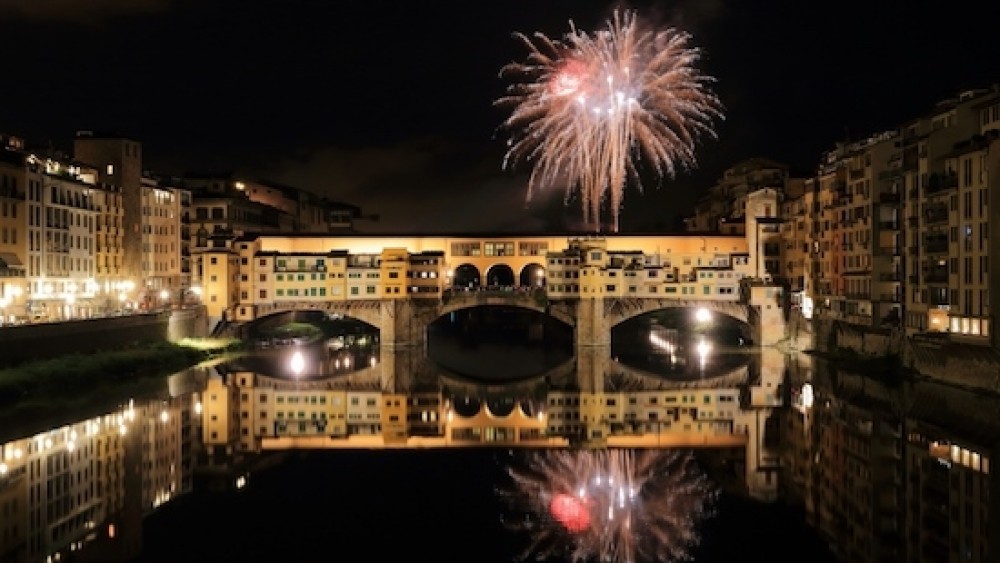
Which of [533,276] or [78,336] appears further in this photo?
[533,276]

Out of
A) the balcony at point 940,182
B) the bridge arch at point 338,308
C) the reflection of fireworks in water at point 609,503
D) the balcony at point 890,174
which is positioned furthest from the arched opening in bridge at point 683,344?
the reflection of fireworks in water at point 609,503

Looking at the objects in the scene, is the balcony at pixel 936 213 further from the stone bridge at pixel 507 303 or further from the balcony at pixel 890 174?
the stone bridge at pixel 507 303

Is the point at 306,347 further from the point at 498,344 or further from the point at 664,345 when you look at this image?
the point at 664,345

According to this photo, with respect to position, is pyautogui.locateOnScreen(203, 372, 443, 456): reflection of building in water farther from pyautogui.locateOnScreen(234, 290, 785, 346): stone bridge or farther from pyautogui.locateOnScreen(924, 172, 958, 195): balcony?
pyautogui.locateOnScreen(924, 172, 958, 195): balcony

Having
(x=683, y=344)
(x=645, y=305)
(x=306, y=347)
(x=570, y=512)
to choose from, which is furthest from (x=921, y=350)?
(x=306, y=347)

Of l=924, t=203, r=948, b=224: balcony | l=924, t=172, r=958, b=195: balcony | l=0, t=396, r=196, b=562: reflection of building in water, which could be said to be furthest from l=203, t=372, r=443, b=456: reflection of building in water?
l=924, t=172, r=958, b=195: balcony
